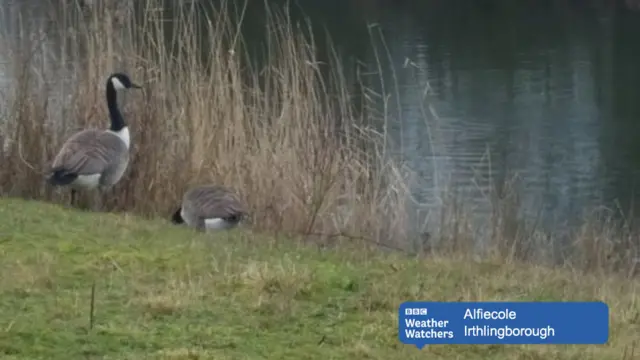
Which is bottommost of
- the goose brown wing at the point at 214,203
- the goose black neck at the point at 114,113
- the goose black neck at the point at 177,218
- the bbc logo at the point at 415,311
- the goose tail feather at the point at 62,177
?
the goose black neck at the point at 177,218

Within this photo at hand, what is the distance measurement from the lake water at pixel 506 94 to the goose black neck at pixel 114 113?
2541 millimetres

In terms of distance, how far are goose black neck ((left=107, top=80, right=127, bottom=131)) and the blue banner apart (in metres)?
3.85

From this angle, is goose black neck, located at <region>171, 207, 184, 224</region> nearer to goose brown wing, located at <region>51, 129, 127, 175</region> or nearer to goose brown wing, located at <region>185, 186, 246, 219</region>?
goose brown wing, located at <region>185, 186, 246, 219</region>

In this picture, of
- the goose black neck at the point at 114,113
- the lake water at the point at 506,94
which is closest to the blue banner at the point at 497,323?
the goose black neck at the point at 114,113

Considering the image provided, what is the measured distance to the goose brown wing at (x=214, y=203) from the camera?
679 cm

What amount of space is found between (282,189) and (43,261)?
3055mm

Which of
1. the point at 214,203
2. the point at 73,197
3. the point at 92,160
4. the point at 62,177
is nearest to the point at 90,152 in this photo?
the point at 92,160

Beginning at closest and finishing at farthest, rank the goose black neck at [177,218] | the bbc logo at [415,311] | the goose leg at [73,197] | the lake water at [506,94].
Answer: the bbc logo at [415,311] → the goose black neck at [177,218] → the goose leg at [73,197] → the lake water at [506,94]

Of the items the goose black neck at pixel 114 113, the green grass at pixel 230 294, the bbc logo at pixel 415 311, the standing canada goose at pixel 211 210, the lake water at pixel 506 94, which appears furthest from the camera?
the lake water at pixel 506 94

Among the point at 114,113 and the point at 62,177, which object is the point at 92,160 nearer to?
the point at 62,177

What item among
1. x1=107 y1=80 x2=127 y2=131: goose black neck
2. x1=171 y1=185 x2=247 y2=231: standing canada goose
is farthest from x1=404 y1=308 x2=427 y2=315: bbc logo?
x1=107 y1=80 x2=127 y2=131: goose black neck

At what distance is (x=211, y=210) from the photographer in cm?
679

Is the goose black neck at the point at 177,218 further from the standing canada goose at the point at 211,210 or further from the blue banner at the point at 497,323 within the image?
the blue banner at the point at 497,323

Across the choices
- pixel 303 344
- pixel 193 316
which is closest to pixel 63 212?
pixel 193 316
